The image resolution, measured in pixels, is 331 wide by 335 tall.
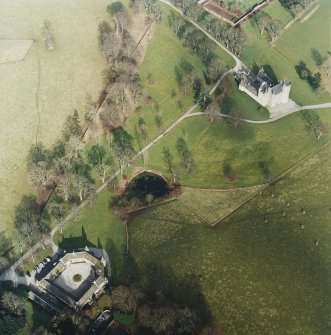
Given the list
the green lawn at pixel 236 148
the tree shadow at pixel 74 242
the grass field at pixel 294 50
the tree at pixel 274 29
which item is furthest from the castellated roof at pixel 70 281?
the tree at pixel 274 29

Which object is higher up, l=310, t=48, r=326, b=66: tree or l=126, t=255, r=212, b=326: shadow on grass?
l=310, t=48, r=326, b=66: tree

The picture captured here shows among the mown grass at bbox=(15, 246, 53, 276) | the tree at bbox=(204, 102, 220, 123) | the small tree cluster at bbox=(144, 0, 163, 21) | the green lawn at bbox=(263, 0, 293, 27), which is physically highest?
the green lawn at bbox=(263, 0, 293, 27)

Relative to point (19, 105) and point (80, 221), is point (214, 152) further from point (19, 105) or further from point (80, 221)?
point (19, 105)

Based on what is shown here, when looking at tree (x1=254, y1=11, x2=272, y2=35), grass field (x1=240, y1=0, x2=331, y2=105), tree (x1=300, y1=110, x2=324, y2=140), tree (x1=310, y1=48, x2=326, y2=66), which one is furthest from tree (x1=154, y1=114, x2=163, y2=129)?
tree (x1=310, y1=48, x2=326, y2=66)

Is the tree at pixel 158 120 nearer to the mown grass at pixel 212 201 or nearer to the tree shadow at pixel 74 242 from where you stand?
the mown grass at pixel 212 201

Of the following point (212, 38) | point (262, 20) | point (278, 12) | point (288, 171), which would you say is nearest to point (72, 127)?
point (212, 38)

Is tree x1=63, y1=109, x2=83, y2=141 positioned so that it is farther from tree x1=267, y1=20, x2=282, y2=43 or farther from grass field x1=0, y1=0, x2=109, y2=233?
tree x1=267, y1=20, x2=282, y2=43

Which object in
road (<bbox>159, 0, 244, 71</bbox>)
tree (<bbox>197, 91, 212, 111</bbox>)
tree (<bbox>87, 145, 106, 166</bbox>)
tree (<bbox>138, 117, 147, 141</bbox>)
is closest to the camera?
tree (<bbox>87, 145, 106, 166</bbox>)
